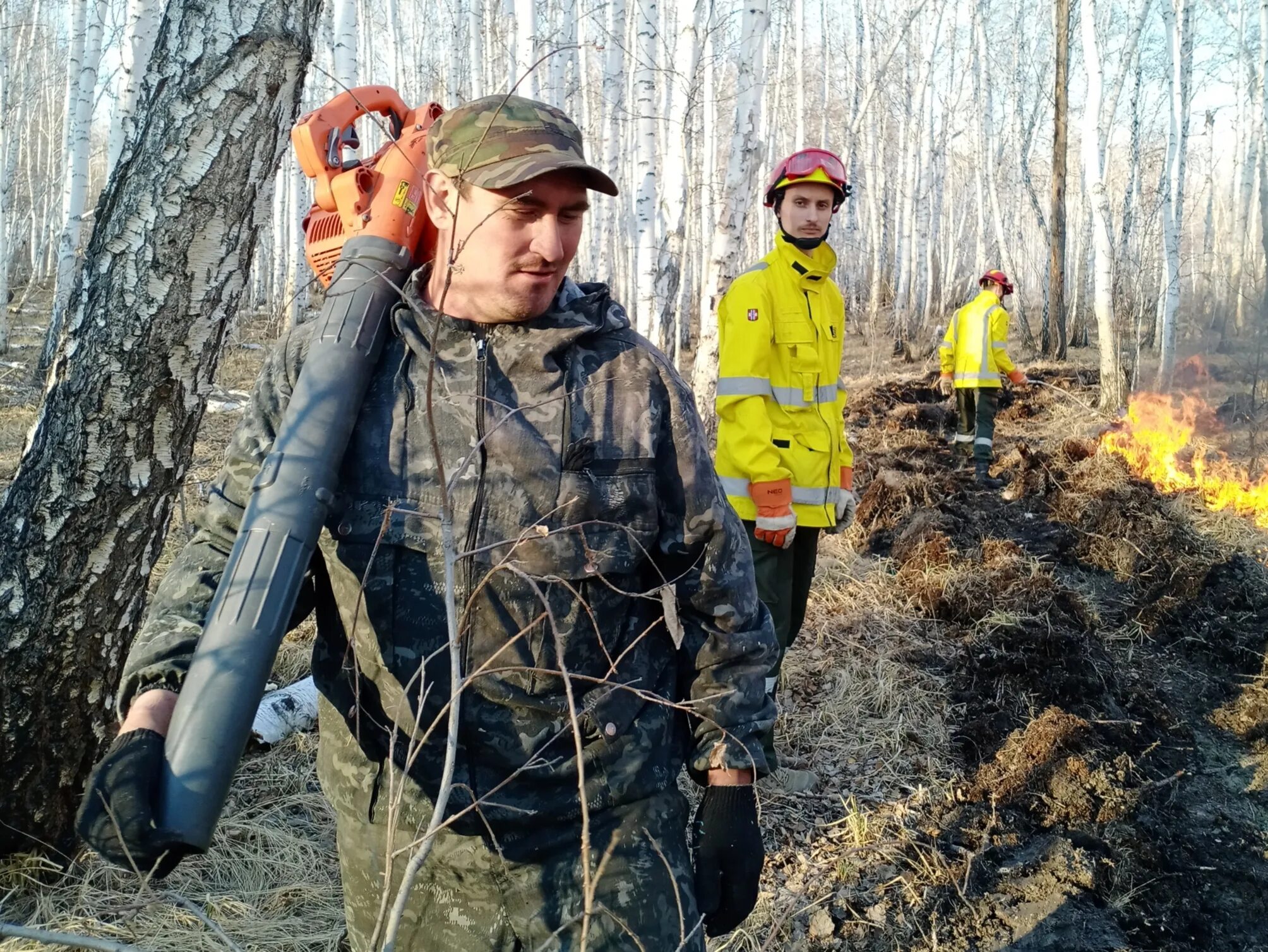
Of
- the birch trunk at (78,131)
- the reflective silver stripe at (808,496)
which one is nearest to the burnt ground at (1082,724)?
the reflective silver stripe at (808,496)

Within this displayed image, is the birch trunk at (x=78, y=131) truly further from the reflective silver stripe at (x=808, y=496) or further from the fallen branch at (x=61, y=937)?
the fallen branch at (x=61, y=937)

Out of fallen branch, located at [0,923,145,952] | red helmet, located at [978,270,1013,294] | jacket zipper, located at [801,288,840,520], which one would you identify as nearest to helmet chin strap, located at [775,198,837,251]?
jacket zipper, located at [801,288,840,520]

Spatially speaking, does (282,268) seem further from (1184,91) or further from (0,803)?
(0,803)

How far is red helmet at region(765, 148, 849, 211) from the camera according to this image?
364 cm

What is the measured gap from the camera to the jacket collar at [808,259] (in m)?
3.68

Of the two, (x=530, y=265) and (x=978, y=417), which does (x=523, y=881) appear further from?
(x=978, y=417)

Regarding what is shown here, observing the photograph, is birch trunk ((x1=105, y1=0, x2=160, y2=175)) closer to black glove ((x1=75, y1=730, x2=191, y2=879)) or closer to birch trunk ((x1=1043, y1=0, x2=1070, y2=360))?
black glove ((x1=75, y1=730, x2=191, y2=879))

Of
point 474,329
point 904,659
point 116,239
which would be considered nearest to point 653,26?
point 904,659

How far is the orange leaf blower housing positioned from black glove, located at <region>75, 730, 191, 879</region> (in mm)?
990

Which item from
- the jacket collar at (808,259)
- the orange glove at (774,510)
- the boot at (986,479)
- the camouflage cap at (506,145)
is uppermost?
the jacket collar at (808,259)

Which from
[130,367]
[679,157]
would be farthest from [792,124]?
[130,367]

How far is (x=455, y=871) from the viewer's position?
1617 mm

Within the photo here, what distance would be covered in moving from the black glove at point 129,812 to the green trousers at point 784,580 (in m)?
2.39

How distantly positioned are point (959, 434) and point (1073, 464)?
1.42 m
